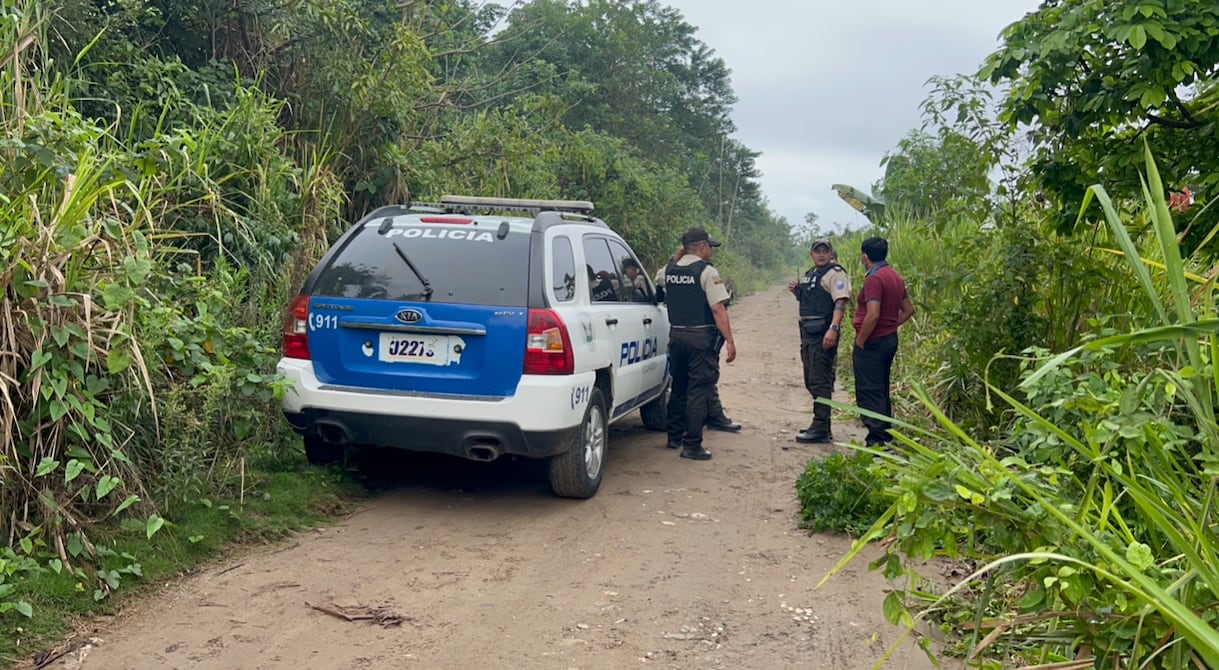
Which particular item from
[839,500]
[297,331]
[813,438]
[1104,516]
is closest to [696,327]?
[813,438]

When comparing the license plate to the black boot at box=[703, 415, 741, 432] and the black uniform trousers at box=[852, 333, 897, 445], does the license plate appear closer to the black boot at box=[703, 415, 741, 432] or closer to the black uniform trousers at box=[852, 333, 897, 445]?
the black uniform trousers at box=[852, 333, 897, 445]

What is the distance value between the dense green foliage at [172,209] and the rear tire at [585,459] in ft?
5.62

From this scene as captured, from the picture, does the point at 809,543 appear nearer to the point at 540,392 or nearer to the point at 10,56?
the point at 540,392

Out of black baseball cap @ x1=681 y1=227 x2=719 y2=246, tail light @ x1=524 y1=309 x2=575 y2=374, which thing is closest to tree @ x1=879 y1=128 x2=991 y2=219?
black baseball cap @ x1=681 y1=227 x2=719 y2=246

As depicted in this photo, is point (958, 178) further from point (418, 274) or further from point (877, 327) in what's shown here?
point (418, 274)

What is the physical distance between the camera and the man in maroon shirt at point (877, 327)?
775cm

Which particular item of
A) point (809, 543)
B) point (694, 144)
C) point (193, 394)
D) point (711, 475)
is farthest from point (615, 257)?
point (694, 144)

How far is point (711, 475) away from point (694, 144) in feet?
119

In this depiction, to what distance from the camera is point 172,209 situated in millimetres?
6031

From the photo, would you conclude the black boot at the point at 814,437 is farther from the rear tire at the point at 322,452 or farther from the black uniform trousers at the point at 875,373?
the rear tire at the point at 322,452

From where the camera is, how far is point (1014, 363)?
6566mm

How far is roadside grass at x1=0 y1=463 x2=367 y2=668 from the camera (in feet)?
12.3

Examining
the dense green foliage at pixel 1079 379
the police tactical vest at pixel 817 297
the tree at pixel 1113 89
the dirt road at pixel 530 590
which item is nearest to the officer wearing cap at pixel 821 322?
the police tactical vest at pixel 817 297

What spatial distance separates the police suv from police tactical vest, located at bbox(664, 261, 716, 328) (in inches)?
62.4
